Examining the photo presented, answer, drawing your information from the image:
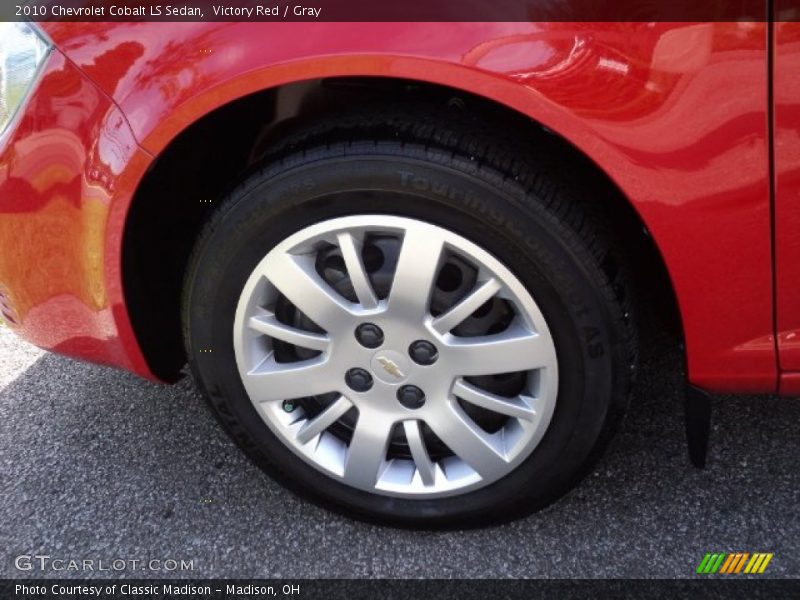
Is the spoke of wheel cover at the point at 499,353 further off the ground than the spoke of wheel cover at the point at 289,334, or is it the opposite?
the spoke of wheel cover at the point at 499,353

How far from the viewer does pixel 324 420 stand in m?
1.63

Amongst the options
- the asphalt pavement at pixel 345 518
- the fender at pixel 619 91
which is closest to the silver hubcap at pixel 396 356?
the asphalt pavement at pixel 345 518

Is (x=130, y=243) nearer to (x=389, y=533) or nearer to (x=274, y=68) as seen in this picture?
(x=274, y=68)

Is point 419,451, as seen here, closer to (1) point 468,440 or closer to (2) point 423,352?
(1) point 468,440

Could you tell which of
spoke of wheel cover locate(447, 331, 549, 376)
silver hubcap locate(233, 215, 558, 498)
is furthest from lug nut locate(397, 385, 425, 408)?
spoke of wheel cover locate(447, 331, 549, 376)

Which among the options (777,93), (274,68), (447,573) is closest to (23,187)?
(274,68)

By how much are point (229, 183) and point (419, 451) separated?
68cm

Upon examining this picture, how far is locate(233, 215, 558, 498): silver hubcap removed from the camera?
1.44m

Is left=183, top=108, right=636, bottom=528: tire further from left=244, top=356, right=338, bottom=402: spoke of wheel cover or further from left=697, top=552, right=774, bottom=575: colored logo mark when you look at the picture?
left=697, top=552, right=774, bottom=575: colored logo mark

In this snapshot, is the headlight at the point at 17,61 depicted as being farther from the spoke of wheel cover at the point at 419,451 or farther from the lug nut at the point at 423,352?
the spoke of wheel cover at the point at 419,451

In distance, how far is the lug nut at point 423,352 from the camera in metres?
1.50

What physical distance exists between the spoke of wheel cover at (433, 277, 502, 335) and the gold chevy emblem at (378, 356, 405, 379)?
12 centimetres

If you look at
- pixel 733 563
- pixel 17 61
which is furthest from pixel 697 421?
pixel 17 61

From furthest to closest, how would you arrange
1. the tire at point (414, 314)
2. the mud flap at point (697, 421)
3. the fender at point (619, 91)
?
the mud flap at point (697, 421), the tire at point (414, 314), the fender at point (619, 91)
